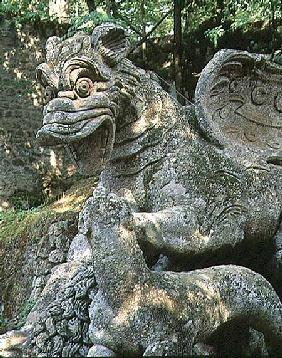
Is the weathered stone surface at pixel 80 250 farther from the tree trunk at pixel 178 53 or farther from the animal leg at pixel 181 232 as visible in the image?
the tree trunk at pixel 178 53

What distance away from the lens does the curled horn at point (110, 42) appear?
2.90m

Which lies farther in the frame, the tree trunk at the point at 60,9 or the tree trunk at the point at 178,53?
the tree trunk at the point at 60,9

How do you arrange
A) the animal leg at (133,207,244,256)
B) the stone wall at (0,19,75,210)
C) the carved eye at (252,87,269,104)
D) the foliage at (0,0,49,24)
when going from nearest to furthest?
1. the animal leg at (133,207,244,256)
2. the carved eye at (252,87,269,104)
3. the foliage at (0,0,49,24)
4. the stone wall at (0,19,75,210)

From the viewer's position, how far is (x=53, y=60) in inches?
115

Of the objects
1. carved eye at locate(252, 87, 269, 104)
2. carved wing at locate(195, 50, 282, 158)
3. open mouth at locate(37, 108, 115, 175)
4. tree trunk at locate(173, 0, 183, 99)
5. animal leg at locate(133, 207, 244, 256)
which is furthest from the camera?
tree trunk at locate(173, 0, 183, 99)

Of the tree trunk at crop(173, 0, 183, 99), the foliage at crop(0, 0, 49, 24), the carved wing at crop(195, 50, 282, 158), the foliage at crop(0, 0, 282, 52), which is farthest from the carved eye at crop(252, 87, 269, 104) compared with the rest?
the foliage at crop(0, 0, 49, 24)

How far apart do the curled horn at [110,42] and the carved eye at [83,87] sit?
15 cm

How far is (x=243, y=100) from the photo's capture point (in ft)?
11.7

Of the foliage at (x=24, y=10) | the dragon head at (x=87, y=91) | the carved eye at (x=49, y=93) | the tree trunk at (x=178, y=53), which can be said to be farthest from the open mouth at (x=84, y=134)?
the foliage at (x=24, y=10)

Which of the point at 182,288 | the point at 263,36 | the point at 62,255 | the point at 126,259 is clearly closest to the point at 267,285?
the point at 182,288

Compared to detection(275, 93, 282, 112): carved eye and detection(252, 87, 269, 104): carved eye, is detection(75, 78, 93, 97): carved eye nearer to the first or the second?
detection(252, 87, 269, 104): carved eye

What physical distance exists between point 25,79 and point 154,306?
371 inches

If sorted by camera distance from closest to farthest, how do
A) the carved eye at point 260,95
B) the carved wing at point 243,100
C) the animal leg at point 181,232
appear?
the animal leg at point 181,232 → the carved wing at point 243,100 → the carved eye at point 260,95

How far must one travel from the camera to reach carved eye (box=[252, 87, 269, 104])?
358 cm
